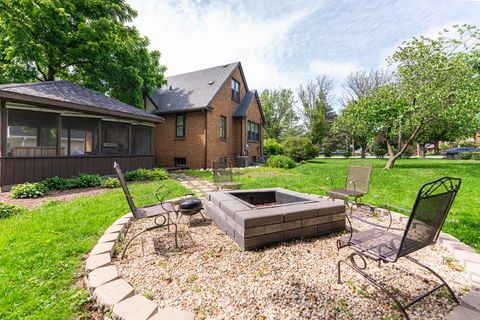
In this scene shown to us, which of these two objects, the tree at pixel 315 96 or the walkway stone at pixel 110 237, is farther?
the tree at pixel 315 96

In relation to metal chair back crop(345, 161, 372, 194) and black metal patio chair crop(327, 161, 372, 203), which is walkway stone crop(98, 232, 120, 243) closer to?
black metal patio chair crop(327, 161, 372, 203)

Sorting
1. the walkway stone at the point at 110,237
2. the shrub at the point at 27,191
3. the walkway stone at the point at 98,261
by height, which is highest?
the shrub at the point at 27,191

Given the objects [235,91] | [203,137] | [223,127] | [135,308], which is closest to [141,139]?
[203,137]

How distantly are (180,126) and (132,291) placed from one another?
45.5 ft

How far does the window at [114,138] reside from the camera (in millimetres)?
10758

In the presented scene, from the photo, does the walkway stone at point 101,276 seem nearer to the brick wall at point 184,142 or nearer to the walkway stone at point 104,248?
the walkway stone at point 104,248

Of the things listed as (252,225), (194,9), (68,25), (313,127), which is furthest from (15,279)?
(313,127)

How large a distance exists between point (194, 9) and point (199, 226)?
7755mm

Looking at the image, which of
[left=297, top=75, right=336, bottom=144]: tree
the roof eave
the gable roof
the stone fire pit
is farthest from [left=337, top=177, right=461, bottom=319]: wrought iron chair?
[left=297, top=75, right=336, bottom=144]: tree

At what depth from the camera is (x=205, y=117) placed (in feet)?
45.8

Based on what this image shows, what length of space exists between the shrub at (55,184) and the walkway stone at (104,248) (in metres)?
5.97

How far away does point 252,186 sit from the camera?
7859mm

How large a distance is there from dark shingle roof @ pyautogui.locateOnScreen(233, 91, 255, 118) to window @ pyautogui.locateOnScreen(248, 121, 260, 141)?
1.46 metres

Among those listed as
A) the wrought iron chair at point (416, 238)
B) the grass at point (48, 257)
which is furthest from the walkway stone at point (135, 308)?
the wrought iron chair at point (416, 238)
